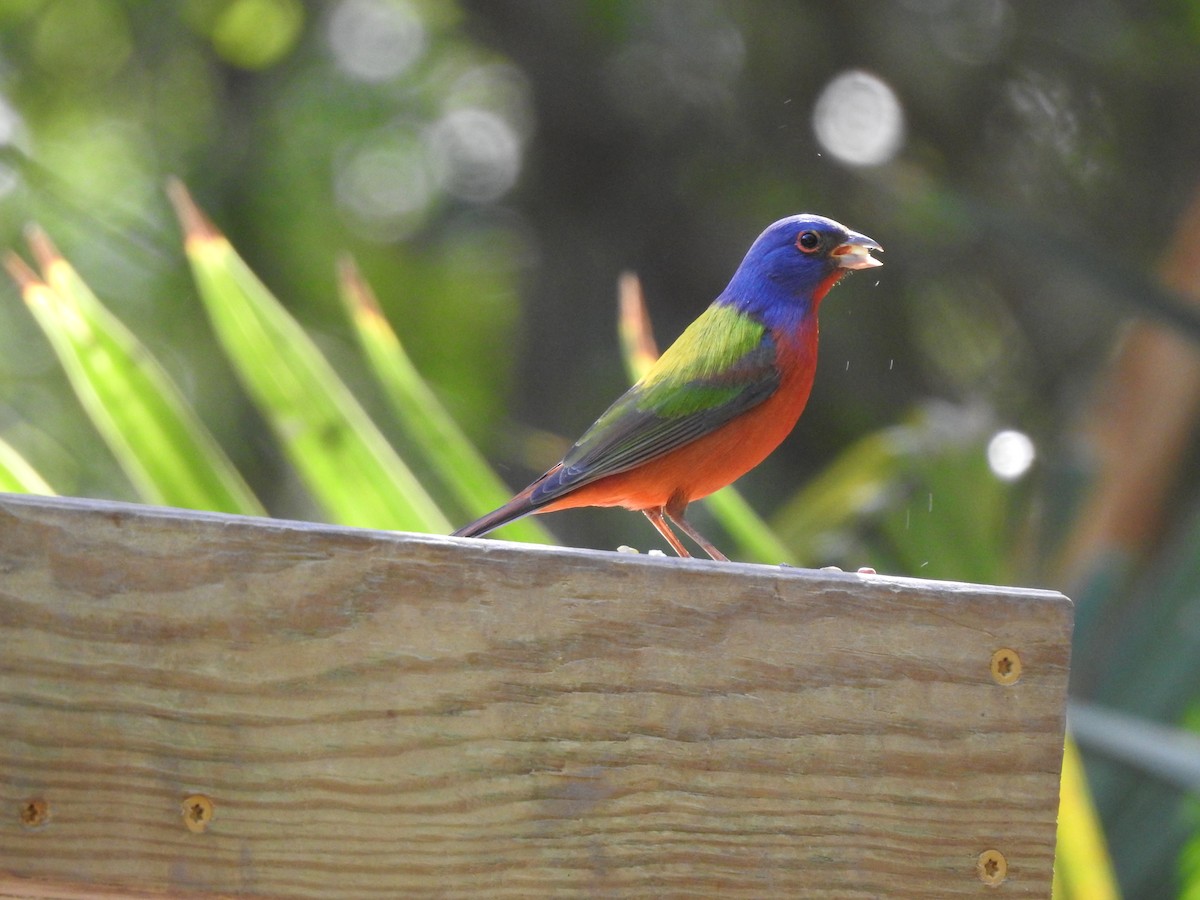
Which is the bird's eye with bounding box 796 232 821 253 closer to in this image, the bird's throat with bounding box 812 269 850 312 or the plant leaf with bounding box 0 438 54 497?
the bird's throat with bounding box 812 269 850 312

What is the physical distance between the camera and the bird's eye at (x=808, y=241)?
3.05m

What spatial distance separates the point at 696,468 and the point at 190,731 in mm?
1441

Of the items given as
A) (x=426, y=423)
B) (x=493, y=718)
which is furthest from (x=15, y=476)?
(x=493, y=718)

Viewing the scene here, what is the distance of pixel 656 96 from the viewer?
6867 millimetres

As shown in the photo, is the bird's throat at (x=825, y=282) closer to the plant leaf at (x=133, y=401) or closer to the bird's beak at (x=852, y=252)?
the bird's beak at (x=852, y=252)

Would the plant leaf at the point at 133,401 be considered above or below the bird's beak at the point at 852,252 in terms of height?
above

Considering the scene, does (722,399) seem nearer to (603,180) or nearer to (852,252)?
(852,252)

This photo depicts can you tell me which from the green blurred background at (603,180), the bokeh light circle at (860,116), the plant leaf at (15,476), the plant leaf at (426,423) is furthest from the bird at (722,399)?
the bokeh light circle at (860,116)

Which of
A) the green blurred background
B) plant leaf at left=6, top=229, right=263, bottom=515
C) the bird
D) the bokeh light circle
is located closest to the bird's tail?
the bird

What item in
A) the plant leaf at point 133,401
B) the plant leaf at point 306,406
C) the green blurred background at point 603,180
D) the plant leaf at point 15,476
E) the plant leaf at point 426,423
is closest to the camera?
the plant leaf at point 15,476

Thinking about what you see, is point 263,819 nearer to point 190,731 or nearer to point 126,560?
point 190,731

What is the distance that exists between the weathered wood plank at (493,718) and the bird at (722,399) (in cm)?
102

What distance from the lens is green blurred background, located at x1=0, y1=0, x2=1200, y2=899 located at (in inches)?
259

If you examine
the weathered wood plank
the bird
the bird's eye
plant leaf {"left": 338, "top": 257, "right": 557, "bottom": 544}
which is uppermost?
plant leaf {"left": 338, "top": 257, "right": 557, "bottom": 544}
